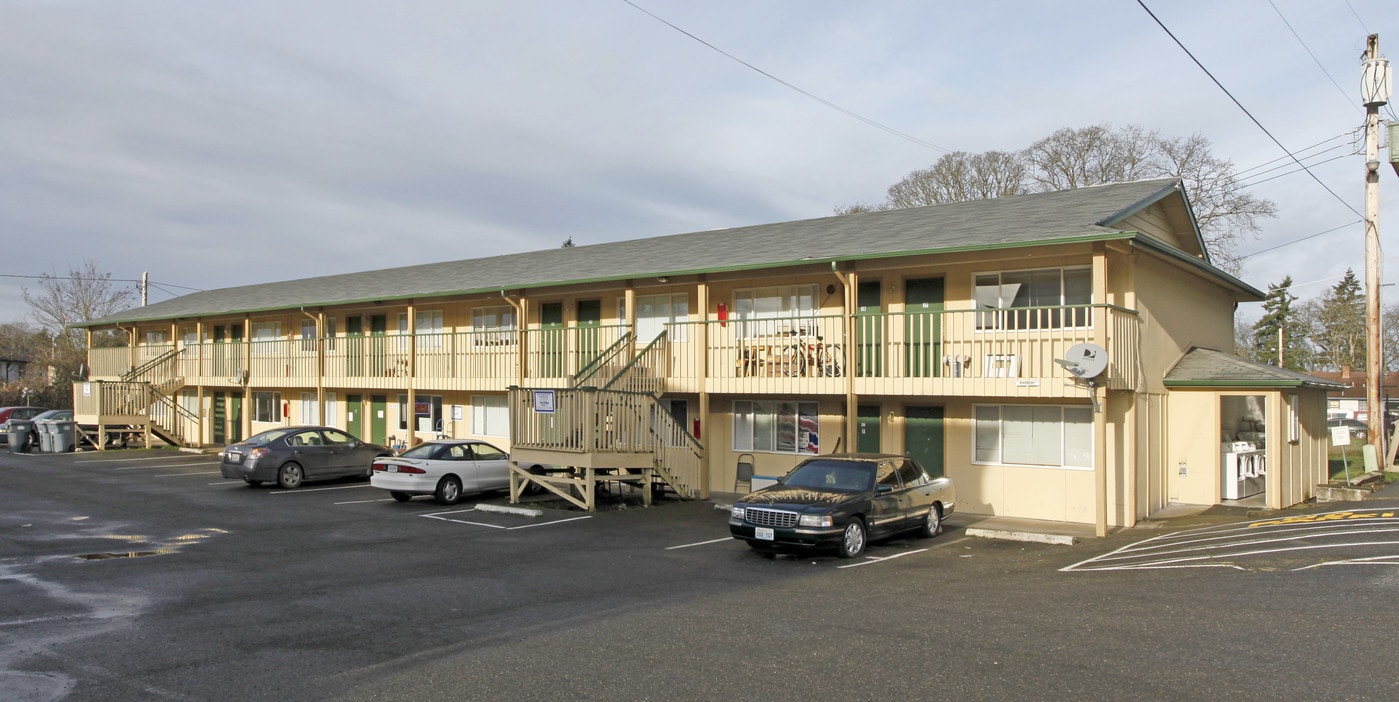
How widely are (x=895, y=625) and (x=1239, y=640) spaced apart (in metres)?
2.68

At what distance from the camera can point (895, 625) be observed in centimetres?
825

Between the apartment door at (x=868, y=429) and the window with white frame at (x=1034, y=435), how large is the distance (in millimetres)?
1974

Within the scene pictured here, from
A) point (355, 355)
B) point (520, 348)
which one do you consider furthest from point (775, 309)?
point (355, 355)

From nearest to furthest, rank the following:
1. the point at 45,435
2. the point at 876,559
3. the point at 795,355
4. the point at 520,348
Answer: the point at 876,559, the point at 795,355, the point at 520,348, the point at 45,435

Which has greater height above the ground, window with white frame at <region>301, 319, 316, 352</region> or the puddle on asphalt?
window with white frame at <region>301, 319, 316, 352</region>

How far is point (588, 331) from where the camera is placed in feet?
73.8

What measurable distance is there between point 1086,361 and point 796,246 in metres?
7.07

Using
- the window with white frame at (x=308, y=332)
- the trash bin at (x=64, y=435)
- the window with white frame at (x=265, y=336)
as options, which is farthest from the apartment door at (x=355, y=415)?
the trash bin at (x=64, y=435)

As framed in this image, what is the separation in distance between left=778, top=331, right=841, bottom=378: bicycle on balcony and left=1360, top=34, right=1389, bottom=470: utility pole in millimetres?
15212

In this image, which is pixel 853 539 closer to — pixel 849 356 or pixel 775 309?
pixel 849 356

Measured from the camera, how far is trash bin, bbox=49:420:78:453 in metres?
30.6

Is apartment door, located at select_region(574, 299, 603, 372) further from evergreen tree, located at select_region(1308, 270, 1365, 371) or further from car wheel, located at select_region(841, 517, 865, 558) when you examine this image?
evergreen tree, located at select_region(1308, 270, 1365, 371)

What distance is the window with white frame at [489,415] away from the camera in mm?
25656

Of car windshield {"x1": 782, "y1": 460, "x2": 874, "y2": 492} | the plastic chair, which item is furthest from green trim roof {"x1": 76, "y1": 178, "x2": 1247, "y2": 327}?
car windshield {"x1": 782, "y1": 460, "x2": 874, "y2": 492}
